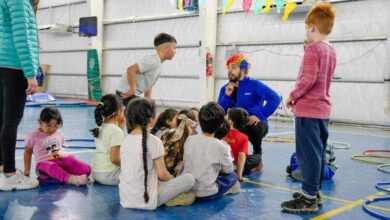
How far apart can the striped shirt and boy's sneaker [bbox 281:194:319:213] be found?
23.9 inches

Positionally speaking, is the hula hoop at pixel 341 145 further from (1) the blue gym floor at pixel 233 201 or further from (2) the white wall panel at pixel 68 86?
(2) the white wall panel at pixel 68 86

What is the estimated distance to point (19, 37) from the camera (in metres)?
3.05

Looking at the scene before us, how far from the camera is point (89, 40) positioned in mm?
15078

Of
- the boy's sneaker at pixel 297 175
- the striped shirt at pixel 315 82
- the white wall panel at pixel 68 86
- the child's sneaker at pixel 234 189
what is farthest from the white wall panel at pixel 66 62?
the striped shirt at pixel 315 82

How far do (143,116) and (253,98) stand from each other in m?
1.93

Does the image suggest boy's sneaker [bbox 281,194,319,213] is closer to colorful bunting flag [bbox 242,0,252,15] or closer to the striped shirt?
the striped shirt

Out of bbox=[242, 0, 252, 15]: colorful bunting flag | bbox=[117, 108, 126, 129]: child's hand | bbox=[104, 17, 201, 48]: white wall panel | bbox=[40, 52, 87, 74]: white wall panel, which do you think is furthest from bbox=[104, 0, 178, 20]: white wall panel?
bbox=[117, 108, 126, 129]: child's hand

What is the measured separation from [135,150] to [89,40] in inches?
512

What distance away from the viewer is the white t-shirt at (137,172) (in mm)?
2846

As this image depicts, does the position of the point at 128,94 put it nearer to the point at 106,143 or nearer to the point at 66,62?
the point at 106,143

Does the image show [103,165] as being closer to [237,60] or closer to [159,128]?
[159,128]

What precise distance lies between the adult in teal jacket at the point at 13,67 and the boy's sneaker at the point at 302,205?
2.07m

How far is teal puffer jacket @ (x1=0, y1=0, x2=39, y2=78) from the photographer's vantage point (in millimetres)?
3045

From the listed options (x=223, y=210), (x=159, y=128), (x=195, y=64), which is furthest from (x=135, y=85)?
(x=195, y=64)
